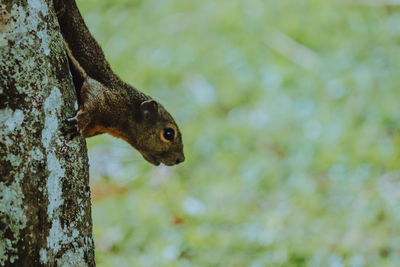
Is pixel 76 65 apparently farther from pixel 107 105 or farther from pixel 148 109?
pixel 148 109

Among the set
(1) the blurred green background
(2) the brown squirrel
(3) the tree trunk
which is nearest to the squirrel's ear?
(2) the brown squirrel

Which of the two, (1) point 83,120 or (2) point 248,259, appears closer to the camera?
(1) point 83,120

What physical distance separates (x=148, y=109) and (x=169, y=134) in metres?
0.23

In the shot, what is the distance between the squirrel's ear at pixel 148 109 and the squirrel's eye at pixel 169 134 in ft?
0.50

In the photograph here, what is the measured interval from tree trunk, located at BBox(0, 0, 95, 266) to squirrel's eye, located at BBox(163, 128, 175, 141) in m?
0.96

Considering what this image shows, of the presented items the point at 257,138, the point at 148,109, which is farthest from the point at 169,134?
the point at 257,138

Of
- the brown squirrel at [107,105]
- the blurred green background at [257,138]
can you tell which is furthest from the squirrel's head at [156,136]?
the blurred green background at [257,138]

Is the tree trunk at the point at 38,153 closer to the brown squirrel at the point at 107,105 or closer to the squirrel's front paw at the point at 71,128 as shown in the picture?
the squirrel's front paw at the point at 71,128

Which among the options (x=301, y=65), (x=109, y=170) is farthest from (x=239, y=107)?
(x=109, y=170)

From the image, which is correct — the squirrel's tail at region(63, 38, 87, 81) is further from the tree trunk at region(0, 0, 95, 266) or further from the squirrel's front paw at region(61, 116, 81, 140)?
the squirrel's front paw at region(61, 116, 81, 140)

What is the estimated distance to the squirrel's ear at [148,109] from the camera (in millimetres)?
2994

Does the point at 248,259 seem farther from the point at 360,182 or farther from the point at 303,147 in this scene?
the point at 303,147

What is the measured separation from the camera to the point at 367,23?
24.6ft

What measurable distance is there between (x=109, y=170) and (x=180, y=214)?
111cm
